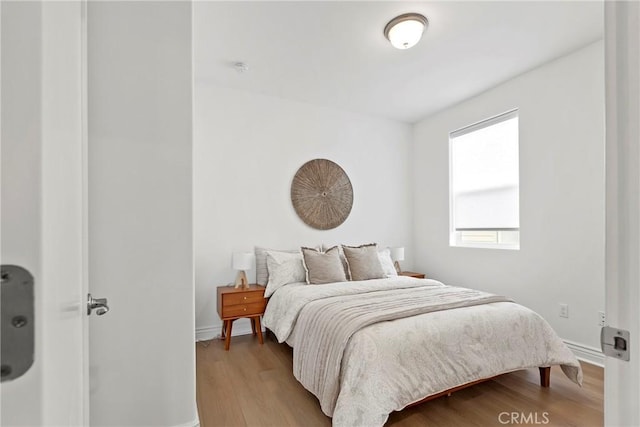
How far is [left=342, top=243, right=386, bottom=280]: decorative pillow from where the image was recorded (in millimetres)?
3467

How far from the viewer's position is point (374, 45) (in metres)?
2.78

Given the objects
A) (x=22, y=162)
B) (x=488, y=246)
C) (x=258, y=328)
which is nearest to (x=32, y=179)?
(x=22, y=162)

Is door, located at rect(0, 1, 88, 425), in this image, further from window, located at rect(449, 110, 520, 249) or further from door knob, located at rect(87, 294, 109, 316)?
window, located at rect(449, 110, 520, 249)

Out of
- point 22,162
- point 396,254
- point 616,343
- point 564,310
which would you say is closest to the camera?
point 22,162

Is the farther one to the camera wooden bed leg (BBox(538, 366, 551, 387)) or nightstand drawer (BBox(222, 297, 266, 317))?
nightstand drawer (BBox(222, 297, 266, 317))

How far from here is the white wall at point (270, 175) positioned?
3.47 metres

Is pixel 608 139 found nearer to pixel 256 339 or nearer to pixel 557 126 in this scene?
pixel 557 126

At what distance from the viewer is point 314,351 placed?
7.07 feet

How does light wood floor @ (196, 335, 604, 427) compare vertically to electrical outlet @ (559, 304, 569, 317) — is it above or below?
below

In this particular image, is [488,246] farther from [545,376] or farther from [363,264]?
[545,376]

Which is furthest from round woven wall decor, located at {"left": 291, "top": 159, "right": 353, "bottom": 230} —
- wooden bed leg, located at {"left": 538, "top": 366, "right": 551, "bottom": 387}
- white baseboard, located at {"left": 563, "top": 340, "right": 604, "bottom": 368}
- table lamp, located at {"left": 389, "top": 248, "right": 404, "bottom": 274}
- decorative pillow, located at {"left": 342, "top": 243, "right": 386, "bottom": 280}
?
white baseboard, located at {"left": 563, "top": 340, "right": 604, "bottom": 368}

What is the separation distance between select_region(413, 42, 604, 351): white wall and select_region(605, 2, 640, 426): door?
9.05ft

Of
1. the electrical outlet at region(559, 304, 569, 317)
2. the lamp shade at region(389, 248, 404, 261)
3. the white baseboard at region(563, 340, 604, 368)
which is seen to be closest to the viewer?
the white baseboard at region(563, 340, 604, 368)

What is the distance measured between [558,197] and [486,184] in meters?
0.84
